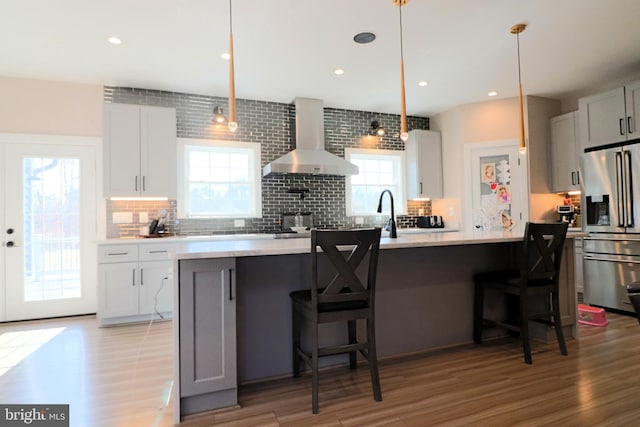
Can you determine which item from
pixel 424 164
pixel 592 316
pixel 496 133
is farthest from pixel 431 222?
pixel 592 316

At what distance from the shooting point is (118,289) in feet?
13.4

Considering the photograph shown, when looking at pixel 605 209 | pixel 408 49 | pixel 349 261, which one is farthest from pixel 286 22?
pixel 605 209

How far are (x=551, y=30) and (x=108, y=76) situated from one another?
4.89 meters

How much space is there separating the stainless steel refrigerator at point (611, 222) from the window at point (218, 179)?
4324 millimetres

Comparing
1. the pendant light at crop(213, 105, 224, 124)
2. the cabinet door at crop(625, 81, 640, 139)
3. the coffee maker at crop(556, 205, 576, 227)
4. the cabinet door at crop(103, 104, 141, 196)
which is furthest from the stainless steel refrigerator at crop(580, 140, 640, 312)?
the cabinet door at crop(103, 104, 141, 196)

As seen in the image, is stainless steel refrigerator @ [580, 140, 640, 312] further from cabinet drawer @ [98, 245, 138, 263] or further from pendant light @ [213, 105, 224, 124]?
cabinet drawer @ [98, 245, 138, 263]

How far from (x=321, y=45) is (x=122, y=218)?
10.8ft

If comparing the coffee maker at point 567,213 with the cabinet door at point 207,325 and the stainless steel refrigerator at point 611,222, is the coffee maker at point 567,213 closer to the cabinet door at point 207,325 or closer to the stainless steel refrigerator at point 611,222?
the stainless steel refrigerator at point 611,222

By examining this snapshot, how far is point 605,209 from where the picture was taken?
427cm

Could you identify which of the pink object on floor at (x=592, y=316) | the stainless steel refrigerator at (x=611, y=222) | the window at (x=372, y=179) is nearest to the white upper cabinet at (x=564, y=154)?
the stainless steel refrigerator at (x=611, y=222)

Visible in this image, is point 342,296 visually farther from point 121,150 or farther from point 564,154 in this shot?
point 564,154

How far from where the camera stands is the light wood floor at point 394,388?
200 centimetres

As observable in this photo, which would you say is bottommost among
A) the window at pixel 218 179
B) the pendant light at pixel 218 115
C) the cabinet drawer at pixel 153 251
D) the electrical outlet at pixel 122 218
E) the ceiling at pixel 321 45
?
the cabinet drawer at pixel 153 251

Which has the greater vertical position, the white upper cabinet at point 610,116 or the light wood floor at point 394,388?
the white upper cabinet at point 610,116
